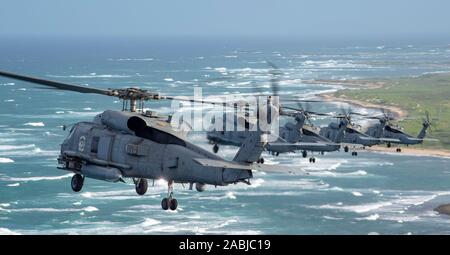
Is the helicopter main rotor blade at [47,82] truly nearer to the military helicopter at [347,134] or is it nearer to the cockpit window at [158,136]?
the cockpit window at [158,136]

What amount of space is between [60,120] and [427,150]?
6395 cm

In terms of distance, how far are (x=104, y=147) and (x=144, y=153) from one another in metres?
2.38

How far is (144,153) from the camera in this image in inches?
1517

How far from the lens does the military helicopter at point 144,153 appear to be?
1467 inches

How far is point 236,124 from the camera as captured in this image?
72.9 metres

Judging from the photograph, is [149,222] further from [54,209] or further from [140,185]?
[140,185]

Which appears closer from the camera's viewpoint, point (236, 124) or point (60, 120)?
point (236, 124)

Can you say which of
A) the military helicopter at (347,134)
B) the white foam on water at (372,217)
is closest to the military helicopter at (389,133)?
the military helicopter at (347,134)

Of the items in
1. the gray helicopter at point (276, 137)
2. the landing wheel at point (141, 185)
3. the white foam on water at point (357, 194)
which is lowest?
the white foam on water at point (357, 194)

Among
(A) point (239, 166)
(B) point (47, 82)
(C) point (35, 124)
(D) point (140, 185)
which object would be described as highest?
(B) point (47, 82)

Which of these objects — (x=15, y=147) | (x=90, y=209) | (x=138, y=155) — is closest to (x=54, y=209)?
(x=90, y=209)

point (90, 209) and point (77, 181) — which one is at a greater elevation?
point (77, 181)
